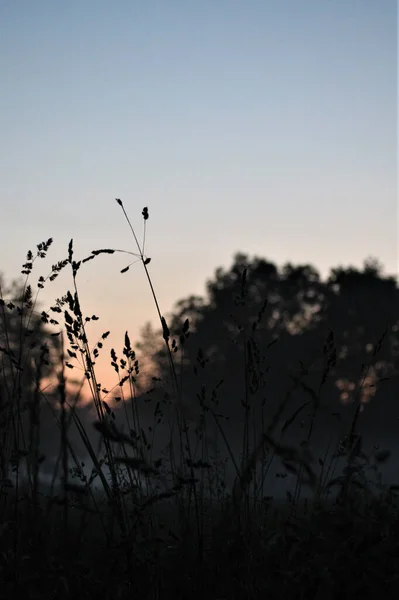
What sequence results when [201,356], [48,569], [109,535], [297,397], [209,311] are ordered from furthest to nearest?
[209,311] → [297,397] → [201,356] → [109,535] → [48,569]

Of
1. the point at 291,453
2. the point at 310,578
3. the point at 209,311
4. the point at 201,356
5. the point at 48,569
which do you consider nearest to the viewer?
the point at 291,453

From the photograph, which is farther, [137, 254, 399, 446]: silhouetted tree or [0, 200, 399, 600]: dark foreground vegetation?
[137, 254, 399, 446]: silhouetted tree

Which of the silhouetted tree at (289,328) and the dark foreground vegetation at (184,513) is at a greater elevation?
the silhouetted tree at (289,328)

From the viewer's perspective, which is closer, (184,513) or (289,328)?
(184,513)

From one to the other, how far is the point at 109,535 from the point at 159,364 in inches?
1780

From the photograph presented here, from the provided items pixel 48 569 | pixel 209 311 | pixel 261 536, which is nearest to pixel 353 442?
pixel 261 536

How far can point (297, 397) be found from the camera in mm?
41469

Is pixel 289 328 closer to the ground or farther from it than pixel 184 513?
farther from it

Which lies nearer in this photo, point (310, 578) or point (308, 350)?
point (310, 578)

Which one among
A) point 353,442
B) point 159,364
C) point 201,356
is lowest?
point 353,442

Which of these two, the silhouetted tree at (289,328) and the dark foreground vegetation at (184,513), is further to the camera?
the silhouetted tree at (289,328)

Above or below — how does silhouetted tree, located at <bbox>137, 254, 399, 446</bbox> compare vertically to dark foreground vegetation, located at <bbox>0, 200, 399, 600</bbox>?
above

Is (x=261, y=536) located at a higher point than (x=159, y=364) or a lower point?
lower

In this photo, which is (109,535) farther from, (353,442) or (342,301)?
(342,301)
